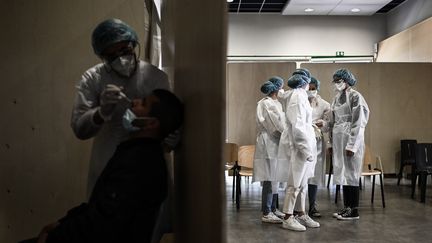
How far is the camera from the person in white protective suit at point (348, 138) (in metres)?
4.19

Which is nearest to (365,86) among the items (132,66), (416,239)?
(416,239)

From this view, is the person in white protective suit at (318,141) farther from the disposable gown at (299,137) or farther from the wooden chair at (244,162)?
the wooden chair at (244,162)

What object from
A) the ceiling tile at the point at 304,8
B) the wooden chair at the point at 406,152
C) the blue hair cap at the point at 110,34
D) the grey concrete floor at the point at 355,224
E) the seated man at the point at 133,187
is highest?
the ceiling tile at the point at 304,8

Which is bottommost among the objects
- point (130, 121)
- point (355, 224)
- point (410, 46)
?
point (355, 224)

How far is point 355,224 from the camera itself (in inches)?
162

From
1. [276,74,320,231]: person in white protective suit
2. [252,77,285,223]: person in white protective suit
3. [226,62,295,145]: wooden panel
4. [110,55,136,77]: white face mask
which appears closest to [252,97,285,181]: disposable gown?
[252,77,285,223]: person in white protective suit

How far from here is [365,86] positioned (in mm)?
6918

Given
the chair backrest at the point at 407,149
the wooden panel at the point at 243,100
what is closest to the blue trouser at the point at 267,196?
the wooden panel at the point at 243,100

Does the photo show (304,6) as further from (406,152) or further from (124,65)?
(124,65)

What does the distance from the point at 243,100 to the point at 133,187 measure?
5.45 metres

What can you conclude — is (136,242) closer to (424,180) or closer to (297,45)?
(424,180)

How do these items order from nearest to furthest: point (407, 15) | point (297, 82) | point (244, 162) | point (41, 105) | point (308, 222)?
point (41, 105), point (297, 82), point (308, 222), point (244, 162), point (407, 15)

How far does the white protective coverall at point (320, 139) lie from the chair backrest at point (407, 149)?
93.5 inches

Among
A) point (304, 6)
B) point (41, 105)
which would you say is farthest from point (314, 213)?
point (304, 6)
